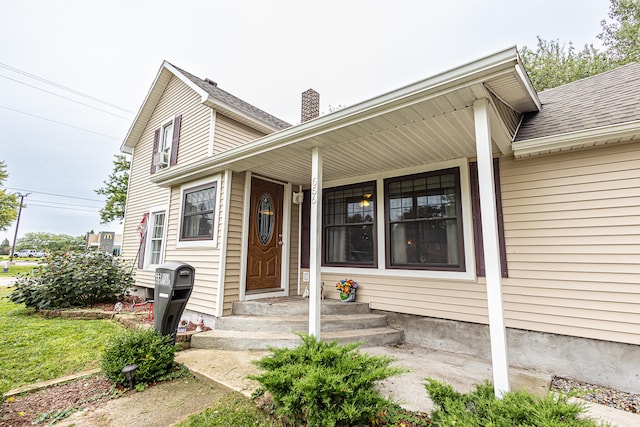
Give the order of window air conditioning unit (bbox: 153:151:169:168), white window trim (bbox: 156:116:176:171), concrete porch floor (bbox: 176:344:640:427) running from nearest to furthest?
concrete porch floor (bbox: 176:344:640:427)
window air conditioning unit (bbox: 153:151:169:168)
white window trim (bbox: 156:116:176:171)

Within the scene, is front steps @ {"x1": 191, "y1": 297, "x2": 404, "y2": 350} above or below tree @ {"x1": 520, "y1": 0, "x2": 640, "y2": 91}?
below

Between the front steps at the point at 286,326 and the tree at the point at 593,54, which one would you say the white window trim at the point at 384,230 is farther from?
the tree at the point at 593,54

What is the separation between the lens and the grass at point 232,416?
2088 millimetres

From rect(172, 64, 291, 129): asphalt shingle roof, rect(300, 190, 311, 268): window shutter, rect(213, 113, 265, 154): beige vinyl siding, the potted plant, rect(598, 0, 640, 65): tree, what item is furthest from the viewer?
rect(598, 0, 640, 65): tree

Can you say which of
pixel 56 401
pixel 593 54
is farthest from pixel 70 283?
pixel 593 54

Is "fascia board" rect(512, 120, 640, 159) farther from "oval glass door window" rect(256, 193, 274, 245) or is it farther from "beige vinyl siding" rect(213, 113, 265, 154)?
"beige vinyl siding" rect(213, 113, 265, 154)

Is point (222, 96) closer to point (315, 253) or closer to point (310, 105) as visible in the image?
point (310, 105)

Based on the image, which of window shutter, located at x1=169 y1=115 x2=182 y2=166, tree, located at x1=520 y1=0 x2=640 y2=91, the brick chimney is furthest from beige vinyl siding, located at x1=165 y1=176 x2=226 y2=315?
tree, located at x1=520 y1=0 x2=640 y2=91

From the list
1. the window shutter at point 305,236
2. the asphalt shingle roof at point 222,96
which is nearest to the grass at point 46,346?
the window shutter at point 305,236

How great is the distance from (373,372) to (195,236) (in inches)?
160

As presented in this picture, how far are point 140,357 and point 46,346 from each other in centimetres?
217

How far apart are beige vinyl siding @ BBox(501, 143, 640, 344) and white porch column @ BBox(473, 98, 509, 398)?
158 centimetres

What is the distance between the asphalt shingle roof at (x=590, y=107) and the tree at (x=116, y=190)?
55.5 feet

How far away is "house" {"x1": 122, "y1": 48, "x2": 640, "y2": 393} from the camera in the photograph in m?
2.64
